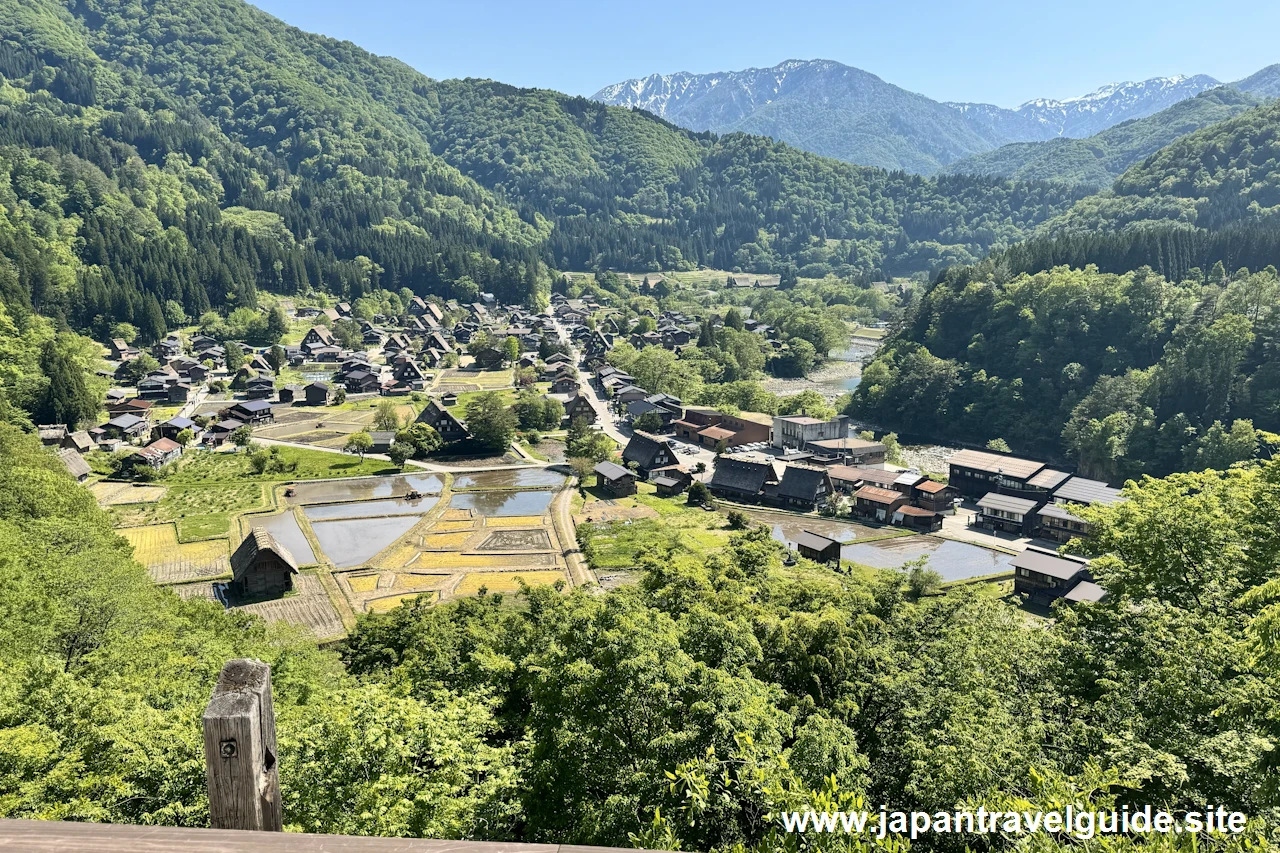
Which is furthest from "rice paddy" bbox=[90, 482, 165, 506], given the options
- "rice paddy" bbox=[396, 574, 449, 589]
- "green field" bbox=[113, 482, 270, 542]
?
"rice paddy" bbox=[396, 574, 449, 589]

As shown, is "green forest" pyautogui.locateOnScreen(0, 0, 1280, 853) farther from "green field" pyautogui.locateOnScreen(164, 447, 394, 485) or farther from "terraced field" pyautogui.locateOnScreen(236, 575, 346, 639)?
"green field" pyautogui.locateOnScreen(164, 447, 394, 485)

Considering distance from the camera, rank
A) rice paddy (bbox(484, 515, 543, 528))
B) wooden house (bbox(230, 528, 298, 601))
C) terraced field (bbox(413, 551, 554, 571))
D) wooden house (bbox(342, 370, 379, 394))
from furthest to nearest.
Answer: wooden house (bbox(342, 370, 379, 394)) → rice paddy (bbox(484, 515, 543, 528)) → terraced field (bbox(413, 551, 554, 571)) → wooden house (bbox(230, 528, 298, 601))

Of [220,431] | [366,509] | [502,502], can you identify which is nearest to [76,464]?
[220,431]

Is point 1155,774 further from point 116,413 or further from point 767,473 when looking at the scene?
point 116,413

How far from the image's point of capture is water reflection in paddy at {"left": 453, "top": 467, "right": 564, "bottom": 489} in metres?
46.3

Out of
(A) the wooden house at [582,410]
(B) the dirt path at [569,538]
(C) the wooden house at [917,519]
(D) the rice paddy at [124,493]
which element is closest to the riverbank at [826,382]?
(A) the wooden house at [582,410]

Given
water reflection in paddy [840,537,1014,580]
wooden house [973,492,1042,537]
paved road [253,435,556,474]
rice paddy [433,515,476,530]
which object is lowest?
water reflection in paddy [840,537,1014,580]

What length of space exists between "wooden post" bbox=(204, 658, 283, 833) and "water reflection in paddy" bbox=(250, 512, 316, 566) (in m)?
34.1

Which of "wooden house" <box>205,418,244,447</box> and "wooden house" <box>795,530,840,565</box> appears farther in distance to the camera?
"wooden house" <box>205,418,244,447</box>

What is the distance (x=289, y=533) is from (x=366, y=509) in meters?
4.99

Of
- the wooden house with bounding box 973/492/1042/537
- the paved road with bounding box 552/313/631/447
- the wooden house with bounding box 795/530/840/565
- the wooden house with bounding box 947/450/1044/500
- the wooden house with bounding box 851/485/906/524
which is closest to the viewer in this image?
the wooden house with bounding box 795/530/840/565

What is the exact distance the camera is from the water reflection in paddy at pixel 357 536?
3462 centimetres

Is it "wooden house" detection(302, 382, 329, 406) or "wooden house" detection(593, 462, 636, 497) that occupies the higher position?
"wooden house" detection(302, 382, 329, 406)

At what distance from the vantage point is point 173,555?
3300 centimetres
